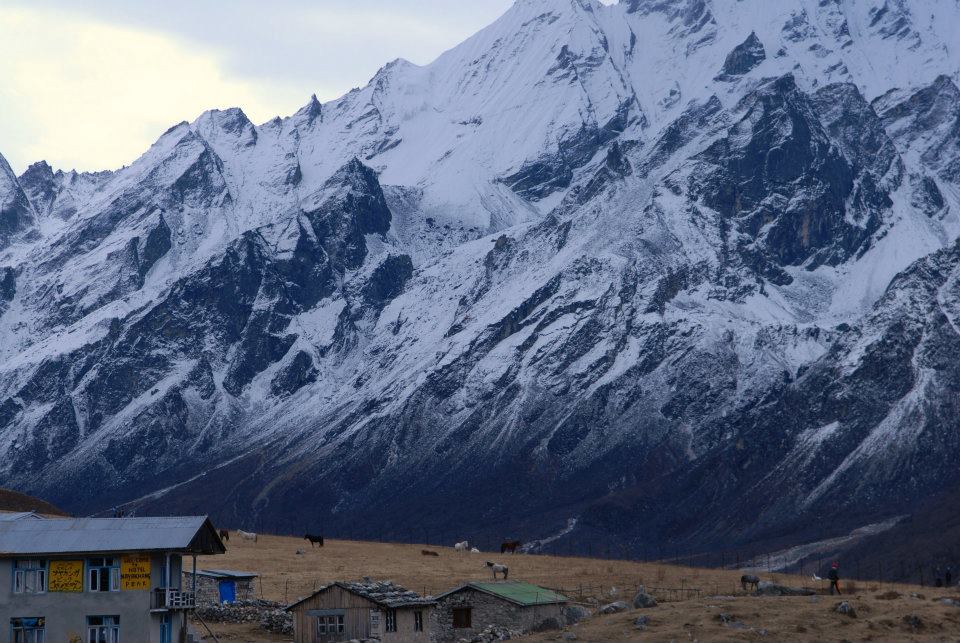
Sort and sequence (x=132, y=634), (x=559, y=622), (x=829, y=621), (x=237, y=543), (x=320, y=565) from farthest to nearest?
(x=237, y=543) → (x=320, y=565) → (x=559, y=622) → (x=829, y=621) → (x=132, y=634)

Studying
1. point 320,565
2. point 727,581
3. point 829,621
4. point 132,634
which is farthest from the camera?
point 320,565

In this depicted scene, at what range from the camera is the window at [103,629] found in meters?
84.4

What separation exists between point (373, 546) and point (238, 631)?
70.4m

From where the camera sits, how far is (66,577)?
8519 centimetres

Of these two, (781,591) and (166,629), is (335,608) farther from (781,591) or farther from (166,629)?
(781,591)

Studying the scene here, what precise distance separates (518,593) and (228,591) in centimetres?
2214

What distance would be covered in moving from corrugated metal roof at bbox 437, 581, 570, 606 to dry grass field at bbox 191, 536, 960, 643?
12.8 ft

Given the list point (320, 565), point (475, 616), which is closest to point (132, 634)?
point (475, 616)

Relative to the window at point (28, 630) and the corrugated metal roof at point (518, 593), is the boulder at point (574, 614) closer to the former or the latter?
the corrugated metal roof at point (518, 593)

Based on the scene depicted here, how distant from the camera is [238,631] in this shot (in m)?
102

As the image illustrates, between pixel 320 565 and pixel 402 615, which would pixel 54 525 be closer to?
pixel 402 615

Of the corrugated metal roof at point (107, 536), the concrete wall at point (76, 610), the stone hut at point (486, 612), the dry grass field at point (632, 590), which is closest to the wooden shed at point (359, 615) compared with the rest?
the stone hut at point (486, 612)

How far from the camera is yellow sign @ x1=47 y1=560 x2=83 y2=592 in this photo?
85062 millimetres

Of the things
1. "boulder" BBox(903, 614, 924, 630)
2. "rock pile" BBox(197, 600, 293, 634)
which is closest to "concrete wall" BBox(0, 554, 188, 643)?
"rock pile" BBox(197, 600, 293, 634)
